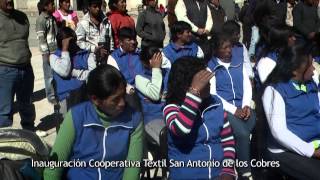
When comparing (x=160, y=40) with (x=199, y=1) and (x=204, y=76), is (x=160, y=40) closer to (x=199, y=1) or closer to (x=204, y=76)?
(x=199, y=1)

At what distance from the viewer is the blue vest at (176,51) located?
5477mm

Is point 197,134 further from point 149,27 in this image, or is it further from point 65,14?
point 65,14

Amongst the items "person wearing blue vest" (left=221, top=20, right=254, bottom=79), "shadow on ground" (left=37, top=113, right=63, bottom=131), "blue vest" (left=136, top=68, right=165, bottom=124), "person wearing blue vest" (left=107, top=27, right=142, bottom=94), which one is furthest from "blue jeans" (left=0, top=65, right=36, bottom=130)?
"person wearing blue vest" (left=221, top=20, right=254, bottom=79)

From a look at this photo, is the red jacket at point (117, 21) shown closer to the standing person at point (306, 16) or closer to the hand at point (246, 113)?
the hand at point (246, 113)

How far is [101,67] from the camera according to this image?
312 centimetres

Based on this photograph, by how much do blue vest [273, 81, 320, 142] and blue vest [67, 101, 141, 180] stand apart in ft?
3.91

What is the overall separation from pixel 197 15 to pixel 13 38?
8.85ft

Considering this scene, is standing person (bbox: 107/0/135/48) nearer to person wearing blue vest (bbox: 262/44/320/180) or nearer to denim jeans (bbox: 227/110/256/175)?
denim jeans (bbox: 227/110/256/175)

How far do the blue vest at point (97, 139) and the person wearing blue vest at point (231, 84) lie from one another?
1692mm

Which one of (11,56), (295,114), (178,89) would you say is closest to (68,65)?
(11,56)

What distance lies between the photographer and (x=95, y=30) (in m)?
6.35

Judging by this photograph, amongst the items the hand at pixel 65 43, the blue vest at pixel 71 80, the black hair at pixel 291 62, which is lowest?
the blue vest at pixel 71 80

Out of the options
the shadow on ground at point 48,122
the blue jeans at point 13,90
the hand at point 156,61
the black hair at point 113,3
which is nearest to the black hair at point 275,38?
the hand at point 156,61

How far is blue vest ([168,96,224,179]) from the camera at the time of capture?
3.33m
